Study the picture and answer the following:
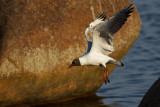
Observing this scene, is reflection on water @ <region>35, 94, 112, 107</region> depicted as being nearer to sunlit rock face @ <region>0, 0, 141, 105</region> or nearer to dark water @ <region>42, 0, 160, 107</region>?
dark water @ <region>42, 0, 160, 107</region>

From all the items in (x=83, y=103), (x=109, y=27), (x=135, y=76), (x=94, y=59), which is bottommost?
(x=83, y=103)

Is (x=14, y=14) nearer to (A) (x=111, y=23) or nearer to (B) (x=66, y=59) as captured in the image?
(B) (x=66, y=59)

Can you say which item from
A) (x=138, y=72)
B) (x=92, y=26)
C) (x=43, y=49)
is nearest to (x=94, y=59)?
(x=92, y=26)

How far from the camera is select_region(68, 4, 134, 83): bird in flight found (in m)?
6.82

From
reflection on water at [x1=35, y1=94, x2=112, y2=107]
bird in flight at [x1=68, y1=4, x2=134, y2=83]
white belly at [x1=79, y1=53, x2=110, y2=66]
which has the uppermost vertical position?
bird in flight at [x1=68, y1=4, x2=134, y2=83]

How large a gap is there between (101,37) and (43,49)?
112 cm

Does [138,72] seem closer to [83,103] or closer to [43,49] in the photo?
[83,103]

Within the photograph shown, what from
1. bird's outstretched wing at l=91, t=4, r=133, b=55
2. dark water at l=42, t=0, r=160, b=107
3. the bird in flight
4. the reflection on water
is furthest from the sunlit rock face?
bird's outstretched wing at l=91, t=4, r=133, b=55

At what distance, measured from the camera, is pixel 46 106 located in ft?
24.5

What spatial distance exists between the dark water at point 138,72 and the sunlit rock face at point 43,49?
2.32 ft

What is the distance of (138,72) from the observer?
9.80m

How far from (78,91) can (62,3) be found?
178cm

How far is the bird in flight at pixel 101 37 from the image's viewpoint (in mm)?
6816

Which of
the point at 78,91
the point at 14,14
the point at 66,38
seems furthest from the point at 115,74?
the point at 14,14
